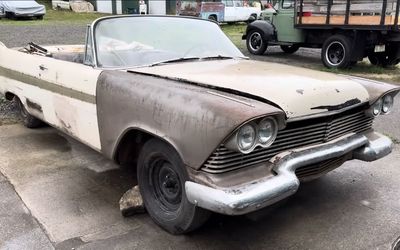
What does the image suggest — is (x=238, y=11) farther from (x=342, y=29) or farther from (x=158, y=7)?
(x=342, y=29)

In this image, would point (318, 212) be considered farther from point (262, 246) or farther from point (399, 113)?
point (399, 113)

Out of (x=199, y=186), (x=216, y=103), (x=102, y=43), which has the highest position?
(x=102, y=43)

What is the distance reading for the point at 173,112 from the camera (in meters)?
2.80

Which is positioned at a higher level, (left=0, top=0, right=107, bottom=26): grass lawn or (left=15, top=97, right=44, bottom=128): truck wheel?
(left=0, top=0, right=107, bottom=26): grass lawn

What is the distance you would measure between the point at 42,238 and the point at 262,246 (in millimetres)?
1530

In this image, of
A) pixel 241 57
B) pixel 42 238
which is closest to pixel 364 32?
pixel 241 57

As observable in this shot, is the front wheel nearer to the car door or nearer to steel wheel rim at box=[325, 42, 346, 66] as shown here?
steel wheel rim at box=[325, 42, 346, 66]

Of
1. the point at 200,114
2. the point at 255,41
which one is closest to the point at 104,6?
the point at 255,41

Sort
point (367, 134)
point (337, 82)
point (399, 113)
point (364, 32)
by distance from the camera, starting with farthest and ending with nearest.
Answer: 1. point (364, 32)
2. point (399, 113)
3. point (367, 134)
4. point (337, 82)

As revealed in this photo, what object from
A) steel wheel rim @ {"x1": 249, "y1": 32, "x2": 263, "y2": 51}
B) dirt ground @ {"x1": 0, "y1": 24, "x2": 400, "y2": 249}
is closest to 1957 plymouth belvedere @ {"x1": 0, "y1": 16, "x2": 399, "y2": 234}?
dirt ground @ {"x1": 0, "y1": 24, "x2": 400, "y2": 249}

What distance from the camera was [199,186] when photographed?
261cm

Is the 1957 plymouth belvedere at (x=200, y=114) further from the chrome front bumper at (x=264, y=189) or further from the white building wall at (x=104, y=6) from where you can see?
the white building wall at (x=104, y=6)

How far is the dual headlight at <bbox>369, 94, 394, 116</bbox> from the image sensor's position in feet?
11.6

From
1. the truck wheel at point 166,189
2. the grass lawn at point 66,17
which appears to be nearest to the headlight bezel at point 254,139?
the truck wheel at point 166,189
